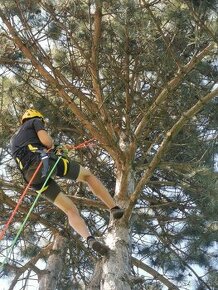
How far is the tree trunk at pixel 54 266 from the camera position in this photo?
19.1 feet

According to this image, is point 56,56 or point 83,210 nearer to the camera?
point 56,56

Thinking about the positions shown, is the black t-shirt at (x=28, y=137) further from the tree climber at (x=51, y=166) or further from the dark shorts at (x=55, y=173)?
the dark shorts at (x=55, y=173)

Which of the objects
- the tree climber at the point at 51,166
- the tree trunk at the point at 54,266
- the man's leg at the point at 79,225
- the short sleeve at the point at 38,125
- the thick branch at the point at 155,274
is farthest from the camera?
the tree trunk at the point at 54,266

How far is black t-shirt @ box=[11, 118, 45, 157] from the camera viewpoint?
14.8 feet

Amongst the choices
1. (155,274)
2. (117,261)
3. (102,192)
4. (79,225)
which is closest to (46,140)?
(102,192)

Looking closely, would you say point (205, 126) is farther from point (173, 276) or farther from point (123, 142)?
point (173, 276)

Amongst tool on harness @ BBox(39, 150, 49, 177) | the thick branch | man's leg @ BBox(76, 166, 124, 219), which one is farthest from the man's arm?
the thick branch

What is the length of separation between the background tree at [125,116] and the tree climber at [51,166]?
0.31m

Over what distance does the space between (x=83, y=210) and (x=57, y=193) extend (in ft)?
7.42

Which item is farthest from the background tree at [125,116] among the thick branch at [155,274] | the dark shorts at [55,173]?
the dark shorts at [55,173]

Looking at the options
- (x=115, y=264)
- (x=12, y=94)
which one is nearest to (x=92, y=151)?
(x=12, y=94)

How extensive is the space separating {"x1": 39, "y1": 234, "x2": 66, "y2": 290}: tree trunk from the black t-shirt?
194 centimetres

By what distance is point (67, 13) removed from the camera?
5.69 metres

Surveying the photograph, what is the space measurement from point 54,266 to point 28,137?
2.13 m
